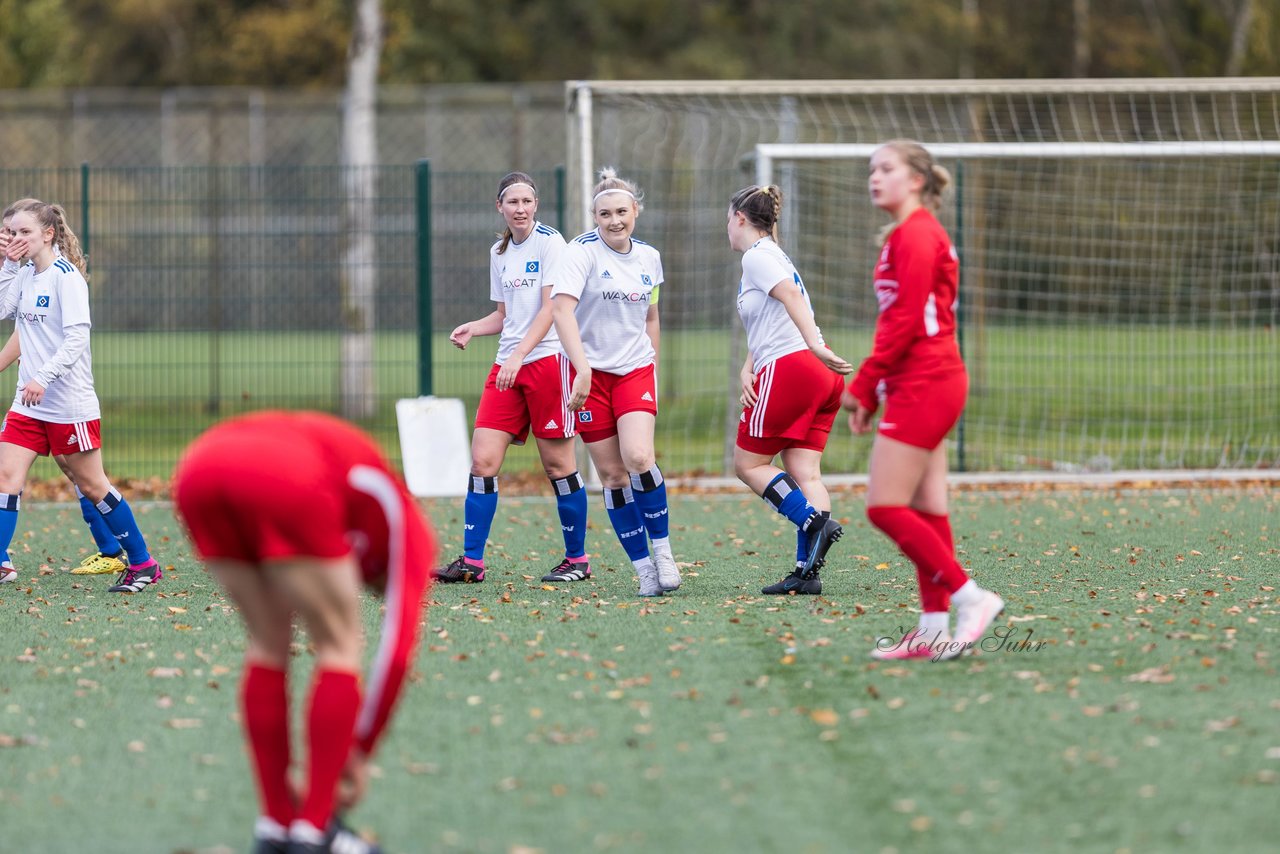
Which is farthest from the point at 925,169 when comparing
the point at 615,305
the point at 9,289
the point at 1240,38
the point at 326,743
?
the point at 1240,38

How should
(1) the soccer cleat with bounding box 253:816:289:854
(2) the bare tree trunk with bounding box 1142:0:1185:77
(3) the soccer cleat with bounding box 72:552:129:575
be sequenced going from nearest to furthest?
(1) the soccer cleat with bounding box 253:816:289:854 < (3) the soccer cleat with bounding box 72:552:129:575 < (2) the bare tree trunk with bounding box 1142:0:1185:77

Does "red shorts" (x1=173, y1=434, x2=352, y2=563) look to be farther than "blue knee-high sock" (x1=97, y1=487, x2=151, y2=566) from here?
No

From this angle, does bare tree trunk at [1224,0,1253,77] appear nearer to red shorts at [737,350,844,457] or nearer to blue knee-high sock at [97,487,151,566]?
red shorts at [737,350,844,457]

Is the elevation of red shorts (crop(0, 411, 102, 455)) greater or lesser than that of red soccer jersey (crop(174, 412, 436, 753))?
lesser

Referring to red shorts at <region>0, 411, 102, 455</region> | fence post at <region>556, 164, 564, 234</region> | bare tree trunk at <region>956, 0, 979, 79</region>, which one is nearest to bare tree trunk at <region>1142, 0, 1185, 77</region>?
bare tree trunk at <region>956, 0, 979, 79</region>

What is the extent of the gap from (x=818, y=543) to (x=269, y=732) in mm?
3958

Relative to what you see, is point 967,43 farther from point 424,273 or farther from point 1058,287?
point 424,273

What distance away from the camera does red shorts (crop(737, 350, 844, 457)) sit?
7066 mm

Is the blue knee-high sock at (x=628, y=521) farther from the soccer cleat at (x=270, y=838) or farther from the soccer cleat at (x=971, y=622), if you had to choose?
the soccer cleat at (x=270, y=838)

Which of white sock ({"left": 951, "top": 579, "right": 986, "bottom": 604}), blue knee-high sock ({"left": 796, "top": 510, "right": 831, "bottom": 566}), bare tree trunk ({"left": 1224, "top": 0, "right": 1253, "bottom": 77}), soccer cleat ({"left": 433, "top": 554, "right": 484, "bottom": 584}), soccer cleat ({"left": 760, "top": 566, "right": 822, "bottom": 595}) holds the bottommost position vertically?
soccer cleat ({"left": 433, "top": 554, "right": 484, "bottom": 584})

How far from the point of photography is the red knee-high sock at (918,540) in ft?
17.4

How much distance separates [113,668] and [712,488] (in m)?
6.73

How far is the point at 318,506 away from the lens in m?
3.27

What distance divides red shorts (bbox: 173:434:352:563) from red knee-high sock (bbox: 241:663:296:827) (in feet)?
0.98
